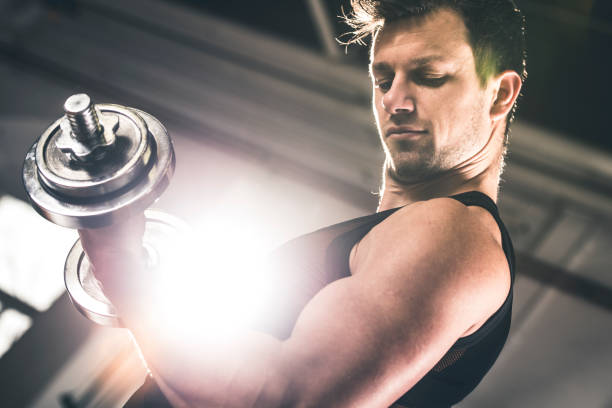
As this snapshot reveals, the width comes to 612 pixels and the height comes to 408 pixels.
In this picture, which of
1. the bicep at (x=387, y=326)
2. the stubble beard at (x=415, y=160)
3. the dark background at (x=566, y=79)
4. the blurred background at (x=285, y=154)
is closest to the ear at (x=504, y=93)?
the stubble beard at (x=415, y=160)

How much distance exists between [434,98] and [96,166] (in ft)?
1.48

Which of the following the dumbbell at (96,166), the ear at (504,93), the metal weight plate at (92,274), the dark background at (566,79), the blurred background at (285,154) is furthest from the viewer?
the dark background at (566,79)

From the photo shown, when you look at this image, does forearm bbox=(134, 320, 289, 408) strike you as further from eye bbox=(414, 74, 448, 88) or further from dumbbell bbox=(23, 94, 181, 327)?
eye bbox=(414, 74, 448, 88)

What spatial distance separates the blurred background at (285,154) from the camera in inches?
52.6

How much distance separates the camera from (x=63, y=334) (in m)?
1.42

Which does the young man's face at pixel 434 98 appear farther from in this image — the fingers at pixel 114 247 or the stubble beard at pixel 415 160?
the fingers at pixel 114 247

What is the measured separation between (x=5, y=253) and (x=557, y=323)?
1799 millimetres

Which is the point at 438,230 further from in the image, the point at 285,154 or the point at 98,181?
the point at 285,154

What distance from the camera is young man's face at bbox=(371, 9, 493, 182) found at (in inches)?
25.2

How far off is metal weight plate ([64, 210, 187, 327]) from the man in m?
0.08

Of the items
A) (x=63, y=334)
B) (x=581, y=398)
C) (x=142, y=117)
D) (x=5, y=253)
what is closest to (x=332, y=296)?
(x=142, y=117)

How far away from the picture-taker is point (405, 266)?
0.48 metres

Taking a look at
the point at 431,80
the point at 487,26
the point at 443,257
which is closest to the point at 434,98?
the point at 431,80

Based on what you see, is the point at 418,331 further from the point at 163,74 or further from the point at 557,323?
the point at 163,74
